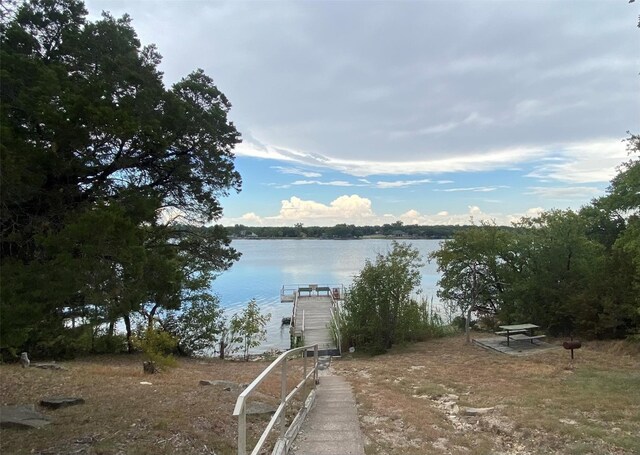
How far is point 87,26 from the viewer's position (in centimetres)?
647

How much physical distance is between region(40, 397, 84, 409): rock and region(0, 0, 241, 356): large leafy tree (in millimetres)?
916

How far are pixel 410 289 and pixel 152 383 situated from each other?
1080 cm

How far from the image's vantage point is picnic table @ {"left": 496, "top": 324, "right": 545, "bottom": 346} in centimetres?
1370

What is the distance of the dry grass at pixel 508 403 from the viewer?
15.3ft

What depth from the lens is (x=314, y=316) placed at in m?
27.5

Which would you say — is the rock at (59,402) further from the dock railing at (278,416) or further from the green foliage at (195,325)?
A: the green foliage at (195,325)

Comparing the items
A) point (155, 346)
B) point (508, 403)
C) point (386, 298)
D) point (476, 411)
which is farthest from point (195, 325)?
point (476, 411)

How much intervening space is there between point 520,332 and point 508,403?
9.34 meters

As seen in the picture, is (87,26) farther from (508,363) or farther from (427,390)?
(508,363)

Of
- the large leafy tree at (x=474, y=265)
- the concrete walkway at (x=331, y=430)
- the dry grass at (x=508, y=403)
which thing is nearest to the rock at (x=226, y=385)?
the concrete walkway at (x=331, y=430)

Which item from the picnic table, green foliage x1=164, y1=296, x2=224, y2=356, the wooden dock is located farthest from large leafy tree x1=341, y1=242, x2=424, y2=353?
green foliage x1=164, y1=296, x2=224, y2=356

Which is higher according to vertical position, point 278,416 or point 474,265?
point 474,265

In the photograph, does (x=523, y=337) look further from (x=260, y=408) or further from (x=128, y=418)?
(x=128, y=418)

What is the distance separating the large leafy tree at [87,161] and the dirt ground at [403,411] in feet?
3.98
